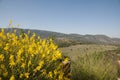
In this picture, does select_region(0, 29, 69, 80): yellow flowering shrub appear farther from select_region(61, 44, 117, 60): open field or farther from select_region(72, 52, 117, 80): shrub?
select_region(61, 44, 117, 60): open field

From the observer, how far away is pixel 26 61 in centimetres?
471

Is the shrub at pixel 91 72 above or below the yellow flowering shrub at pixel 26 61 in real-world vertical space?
below

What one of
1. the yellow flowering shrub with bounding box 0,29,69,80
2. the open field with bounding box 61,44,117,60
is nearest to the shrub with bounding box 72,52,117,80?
the yellow flowering shrub with bounding box 0,29,69,80

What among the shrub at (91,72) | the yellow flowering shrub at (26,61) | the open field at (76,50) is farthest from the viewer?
the open field at (76,50)

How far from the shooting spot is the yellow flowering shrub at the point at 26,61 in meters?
4.30

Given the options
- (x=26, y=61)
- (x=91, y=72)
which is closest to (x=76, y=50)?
(x=91, y=72)

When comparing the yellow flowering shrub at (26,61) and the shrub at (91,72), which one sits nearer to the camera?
the yellow flowering shrub at (26,61)

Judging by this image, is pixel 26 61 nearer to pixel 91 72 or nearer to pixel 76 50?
pixel 91 72

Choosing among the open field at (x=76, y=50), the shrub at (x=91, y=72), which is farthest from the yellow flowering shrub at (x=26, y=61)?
the open field at (x=76, y=50)

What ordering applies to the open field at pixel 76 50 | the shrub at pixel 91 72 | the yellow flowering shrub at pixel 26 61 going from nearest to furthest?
the yellow flowering shrub at pixel 26 61, the shrub at pixel 91 72, the open field at pixel 76 50

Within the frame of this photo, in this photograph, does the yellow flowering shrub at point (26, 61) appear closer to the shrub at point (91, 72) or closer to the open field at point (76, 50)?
the shrub at point (91, 72)

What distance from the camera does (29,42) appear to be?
5.54 metres

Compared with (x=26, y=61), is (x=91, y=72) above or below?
below

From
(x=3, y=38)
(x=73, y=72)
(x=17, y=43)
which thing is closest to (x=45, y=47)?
(x=17, y=43)
